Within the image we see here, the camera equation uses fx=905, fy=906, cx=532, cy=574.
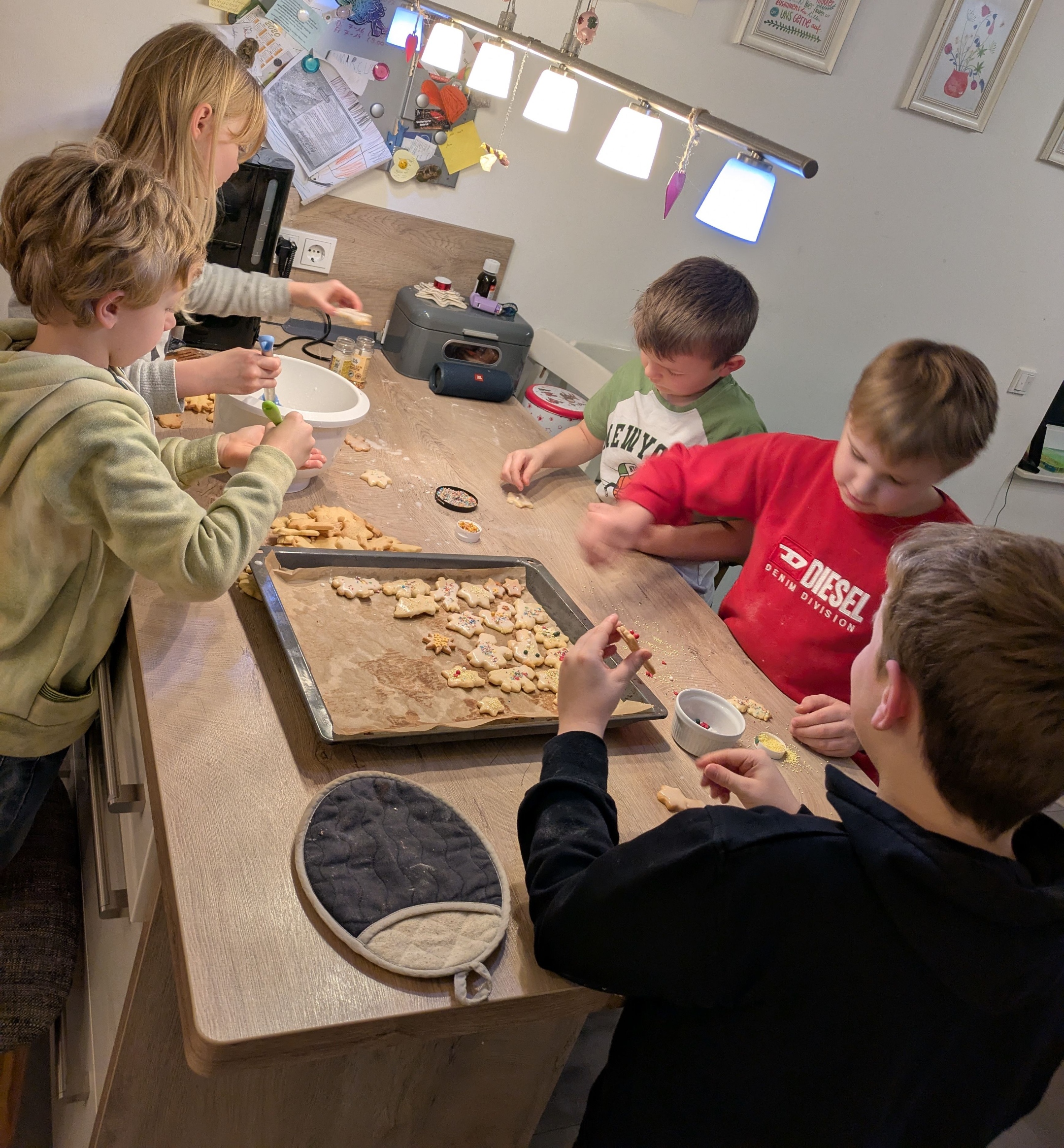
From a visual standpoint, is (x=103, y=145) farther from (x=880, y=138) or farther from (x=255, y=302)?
(x=880, y=138)

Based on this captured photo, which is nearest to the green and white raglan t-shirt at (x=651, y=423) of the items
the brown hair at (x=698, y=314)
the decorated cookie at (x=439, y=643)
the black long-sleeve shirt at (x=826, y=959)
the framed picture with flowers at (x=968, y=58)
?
the brown hair at (x=698, y=314)

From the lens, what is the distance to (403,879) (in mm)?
849

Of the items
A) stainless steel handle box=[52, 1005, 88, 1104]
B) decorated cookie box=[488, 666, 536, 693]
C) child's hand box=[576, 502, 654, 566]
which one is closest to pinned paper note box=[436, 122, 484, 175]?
child's hand box=[576, 502, 654, 566]

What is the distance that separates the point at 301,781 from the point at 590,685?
33 centimetres

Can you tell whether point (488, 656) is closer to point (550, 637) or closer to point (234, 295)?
point (550, 637)

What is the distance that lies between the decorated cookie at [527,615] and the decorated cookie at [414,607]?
125mm

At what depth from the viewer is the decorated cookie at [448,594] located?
1.30 metres

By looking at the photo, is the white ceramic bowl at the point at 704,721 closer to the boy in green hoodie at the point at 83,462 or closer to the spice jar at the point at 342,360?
the boy in green hoodie at the point at 83,462

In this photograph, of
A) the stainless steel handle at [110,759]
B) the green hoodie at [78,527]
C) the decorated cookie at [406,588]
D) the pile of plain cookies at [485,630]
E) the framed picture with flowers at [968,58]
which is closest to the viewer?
the green hoodie at [78,527]

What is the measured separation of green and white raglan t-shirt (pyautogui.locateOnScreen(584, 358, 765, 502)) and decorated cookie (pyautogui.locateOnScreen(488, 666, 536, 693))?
2.55 feet

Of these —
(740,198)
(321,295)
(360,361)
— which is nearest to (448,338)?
(360,361)

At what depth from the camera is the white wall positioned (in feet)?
6.94

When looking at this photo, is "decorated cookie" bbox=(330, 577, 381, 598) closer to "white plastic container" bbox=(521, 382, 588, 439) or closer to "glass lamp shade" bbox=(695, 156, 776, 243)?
"glass lamp shade" bbox=(695, 156, 776, 243)

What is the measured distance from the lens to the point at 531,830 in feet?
2.99
